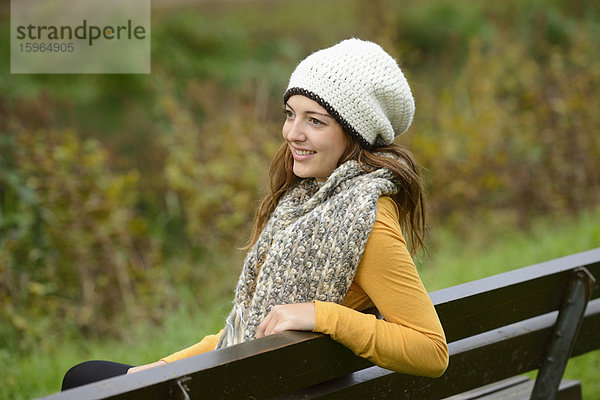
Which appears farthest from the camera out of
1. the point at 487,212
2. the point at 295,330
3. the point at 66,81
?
the point at 66,81

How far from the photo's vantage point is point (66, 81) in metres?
9.72

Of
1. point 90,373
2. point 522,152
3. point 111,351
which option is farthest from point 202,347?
point 522,152

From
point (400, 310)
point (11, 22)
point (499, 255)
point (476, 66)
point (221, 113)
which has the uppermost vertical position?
point (11, 22)

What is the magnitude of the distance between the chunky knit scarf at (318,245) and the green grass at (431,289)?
1.48 m

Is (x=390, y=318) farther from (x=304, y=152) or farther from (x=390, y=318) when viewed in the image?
(x=304, y=152)

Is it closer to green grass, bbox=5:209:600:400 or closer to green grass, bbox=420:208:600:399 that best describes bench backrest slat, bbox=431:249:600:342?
green grass, bbox=5:209:600:400

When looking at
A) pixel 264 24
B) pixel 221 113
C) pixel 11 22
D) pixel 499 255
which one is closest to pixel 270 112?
pixel 221 113

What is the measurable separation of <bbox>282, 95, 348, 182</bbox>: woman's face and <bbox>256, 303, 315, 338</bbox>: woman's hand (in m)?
0.53

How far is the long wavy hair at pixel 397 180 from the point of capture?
221 centimetres

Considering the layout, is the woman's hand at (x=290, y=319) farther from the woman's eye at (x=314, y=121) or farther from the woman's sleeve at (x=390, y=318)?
the woman's eye at (x=314, y=121)

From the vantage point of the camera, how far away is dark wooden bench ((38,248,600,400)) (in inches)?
66.2

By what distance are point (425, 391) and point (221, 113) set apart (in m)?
5.71

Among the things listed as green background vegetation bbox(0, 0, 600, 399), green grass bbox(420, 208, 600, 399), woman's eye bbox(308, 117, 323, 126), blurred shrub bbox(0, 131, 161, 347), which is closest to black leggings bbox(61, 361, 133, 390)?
woman's eye bbox(308, 117, 323, 126)

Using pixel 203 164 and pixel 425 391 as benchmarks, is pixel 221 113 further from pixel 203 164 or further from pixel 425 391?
pixel 425 391
